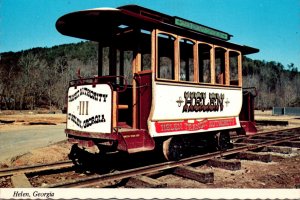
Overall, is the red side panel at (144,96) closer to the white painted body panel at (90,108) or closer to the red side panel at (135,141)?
the red side panel at (135,141)

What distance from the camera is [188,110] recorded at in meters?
7.37

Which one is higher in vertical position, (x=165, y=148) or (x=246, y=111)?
(x=246, y=111)

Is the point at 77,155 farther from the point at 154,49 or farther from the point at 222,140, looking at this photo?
the point at 222,140

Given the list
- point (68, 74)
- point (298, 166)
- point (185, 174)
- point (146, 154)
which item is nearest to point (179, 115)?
point (185, 174)

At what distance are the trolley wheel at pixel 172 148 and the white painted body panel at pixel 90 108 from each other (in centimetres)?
152

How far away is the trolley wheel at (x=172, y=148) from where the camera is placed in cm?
692

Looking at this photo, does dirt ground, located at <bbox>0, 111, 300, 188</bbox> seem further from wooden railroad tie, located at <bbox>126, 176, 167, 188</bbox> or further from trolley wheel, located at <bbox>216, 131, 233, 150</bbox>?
trolley wheel, located at <bbox>216, 131, 233, 150</bbox>

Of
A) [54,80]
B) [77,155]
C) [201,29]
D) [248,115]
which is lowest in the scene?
[77,155]

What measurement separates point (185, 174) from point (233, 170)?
4.43ft

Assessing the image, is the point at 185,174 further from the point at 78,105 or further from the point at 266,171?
the point at 78,105

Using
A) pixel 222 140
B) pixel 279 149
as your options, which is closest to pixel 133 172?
pixel 222 140

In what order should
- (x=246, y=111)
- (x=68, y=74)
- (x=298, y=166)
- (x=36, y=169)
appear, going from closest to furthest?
(x=36, y=169)
(x=298, y=166)
(x=246, y=111)
(x=68, y=74)

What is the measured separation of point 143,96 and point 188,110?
129 centimetres

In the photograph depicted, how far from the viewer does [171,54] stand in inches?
363
